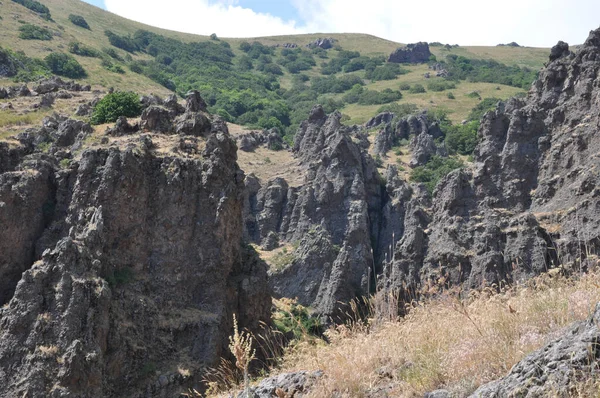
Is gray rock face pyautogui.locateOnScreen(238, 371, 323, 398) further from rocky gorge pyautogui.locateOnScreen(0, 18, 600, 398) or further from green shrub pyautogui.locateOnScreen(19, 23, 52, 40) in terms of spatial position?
green shrub pyautogui.locateOnScreen(19, 23, 52, 40)

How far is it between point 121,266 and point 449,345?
53.7 feet

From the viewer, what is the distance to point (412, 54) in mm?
139750

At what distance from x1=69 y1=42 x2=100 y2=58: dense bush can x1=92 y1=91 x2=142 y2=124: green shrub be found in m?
51.4

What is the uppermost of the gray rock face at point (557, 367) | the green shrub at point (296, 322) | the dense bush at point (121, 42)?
the dense bush at point (121, 42)

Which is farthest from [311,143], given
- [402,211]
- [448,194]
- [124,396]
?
[124,396]

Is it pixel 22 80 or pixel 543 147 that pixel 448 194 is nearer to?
pixel 543 147

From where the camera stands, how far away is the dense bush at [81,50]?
7820cm

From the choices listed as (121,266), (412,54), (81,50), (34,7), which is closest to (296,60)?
A: (412,54)

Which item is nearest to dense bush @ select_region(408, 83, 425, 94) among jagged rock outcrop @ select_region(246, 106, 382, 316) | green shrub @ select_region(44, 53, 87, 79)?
jagged rock outcrop @ select_region(246, 106, 382, 316)

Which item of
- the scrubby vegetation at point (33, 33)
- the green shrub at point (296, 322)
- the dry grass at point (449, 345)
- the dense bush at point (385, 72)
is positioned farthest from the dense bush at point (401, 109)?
the dry grass at point (449, 345)

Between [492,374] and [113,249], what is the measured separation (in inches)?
675

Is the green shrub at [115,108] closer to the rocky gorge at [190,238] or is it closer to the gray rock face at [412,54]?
the rocky gorge at [190,238]

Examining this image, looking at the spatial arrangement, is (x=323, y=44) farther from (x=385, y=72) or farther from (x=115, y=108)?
(x=115, y=108)

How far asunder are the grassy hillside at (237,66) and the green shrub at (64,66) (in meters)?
1.39
